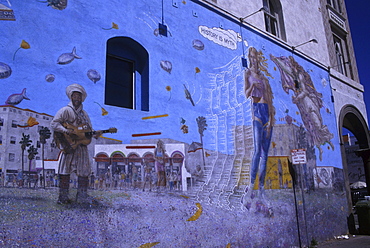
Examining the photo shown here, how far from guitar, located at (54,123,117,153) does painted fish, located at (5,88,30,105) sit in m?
0.74

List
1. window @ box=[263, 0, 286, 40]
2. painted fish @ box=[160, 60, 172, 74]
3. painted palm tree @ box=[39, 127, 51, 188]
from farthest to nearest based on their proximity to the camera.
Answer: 1. window @ box=[263, 0, 286, 40]
2. painted fish @ box=[160, 60, 172, 74]
3. painted palm tree @ box=[39, 127, 51, 188]

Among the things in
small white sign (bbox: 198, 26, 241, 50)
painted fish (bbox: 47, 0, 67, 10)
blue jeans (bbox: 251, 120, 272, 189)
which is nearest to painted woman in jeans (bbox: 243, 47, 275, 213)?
blue jeans (bbox: 251, 120, 272, 189)

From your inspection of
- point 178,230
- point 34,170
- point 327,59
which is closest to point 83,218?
point 34,170

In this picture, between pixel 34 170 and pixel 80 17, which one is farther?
pixel 80 17

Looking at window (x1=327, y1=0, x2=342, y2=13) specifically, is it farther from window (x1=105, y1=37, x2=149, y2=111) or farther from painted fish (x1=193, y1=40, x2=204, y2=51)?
window (x1=105, y1=37, x2=149, y2=111)

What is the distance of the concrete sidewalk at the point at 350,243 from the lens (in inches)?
380

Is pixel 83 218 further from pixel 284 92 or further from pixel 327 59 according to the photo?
pixel 327 59

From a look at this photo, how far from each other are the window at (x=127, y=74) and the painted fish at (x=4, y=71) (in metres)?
1.89

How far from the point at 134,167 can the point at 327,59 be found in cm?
1147

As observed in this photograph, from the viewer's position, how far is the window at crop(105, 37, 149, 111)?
21.7 feet

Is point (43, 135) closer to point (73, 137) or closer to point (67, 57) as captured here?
point (73, 137)

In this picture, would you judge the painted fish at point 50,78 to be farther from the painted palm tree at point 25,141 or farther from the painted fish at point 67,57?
the painted palm tree at point 25,141

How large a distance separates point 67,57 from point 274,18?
29.1 ft

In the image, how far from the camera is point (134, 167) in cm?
614
